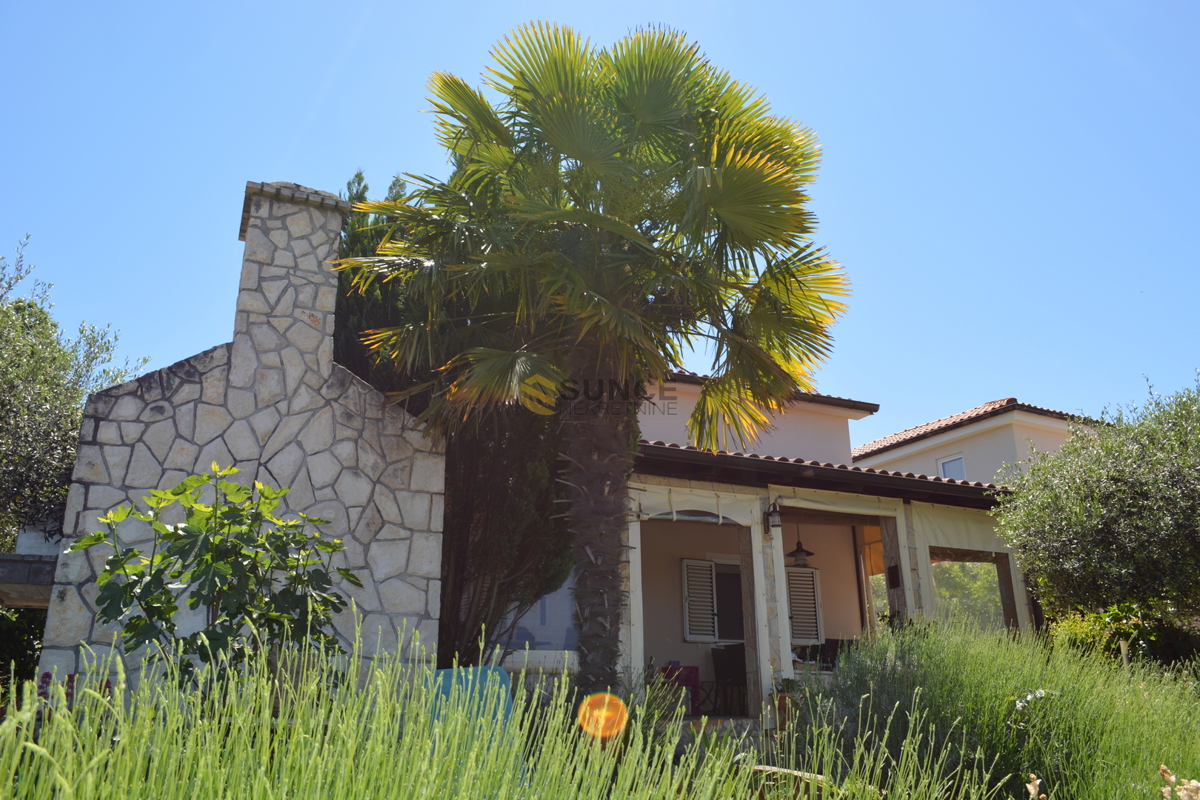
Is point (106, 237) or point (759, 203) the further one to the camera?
point (106, 237)

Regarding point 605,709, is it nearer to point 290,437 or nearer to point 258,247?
point 290,437

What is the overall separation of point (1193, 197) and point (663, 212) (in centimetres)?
712

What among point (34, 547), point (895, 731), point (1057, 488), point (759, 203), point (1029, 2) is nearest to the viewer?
point (895, 731)

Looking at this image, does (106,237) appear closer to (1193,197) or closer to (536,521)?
(536,521)

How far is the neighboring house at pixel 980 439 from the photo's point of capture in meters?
19.2

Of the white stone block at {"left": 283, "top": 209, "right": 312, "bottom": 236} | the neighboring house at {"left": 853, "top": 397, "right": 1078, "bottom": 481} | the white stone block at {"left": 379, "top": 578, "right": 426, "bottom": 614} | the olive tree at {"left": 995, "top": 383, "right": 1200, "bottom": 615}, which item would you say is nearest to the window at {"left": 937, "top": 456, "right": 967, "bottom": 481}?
the neighboring house at {"left": 853, "top": 397, "right": 1078, "bottom": 481}

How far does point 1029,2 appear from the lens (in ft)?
30.6

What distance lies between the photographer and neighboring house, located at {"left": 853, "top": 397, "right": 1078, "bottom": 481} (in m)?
19.2

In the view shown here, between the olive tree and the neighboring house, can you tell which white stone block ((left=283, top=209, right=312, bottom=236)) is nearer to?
the olive tree

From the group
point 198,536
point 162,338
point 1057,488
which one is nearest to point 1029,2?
point 1057,488

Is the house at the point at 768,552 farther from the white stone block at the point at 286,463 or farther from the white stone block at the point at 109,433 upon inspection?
the white stone block at the point at 109,433

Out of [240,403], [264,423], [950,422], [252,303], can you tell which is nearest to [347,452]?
[264,423]

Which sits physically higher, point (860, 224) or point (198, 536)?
point (860, 224)

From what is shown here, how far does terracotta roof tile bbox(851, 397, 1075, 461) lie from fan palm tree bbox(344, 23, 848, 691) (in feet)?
41.0
